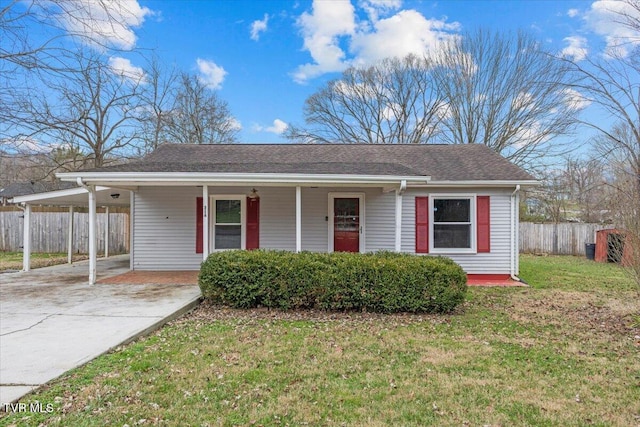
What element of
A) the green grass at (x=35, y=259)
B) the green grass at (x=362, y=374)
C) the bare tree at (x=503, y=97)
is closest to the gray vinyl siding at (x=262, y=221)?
the green grass at (x=362, y=374)

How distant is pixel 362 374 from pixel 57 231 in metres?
15.6

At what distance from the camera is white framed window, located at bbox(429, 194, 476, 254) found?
9148 mm

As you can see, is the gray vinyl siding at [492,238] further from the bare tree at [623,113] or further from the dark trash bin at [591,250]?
the dark trash bin at [591,250]

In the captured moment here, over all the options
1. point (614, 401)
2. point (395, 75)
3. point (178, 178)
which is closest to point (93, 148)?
point (178, 178)

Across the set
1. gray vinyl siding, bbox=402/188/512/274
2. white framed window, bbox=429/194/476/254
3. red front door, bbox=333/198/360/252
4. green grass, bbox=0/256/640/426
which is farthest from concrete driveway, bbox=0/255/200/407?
Answer: white framed window, bbox=429/194/476/254

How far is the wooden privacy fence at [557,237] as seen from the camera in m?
15.8

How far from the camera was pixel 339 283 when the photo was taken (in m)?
5.90

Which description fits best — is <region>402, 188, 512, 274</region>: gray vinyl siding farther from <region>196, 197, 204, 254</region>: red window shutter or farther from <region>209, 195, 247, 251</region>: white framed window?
<region>196, 197, 204, 254</region>: red window shutter

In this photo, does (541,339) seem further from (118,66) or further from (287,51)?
(287,51)

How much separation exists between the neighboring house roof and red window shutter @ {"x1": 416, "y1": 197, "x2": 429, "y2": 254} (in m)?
16.0

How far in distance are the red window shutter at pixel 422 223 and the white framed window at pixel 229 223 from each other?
4472 millimetres

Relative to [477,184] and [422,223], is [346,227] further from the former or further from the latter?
[477,184]

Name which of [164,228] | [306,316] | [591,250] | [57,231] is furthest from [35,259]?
[591,250]

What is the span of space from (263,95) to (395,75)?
11.2m
